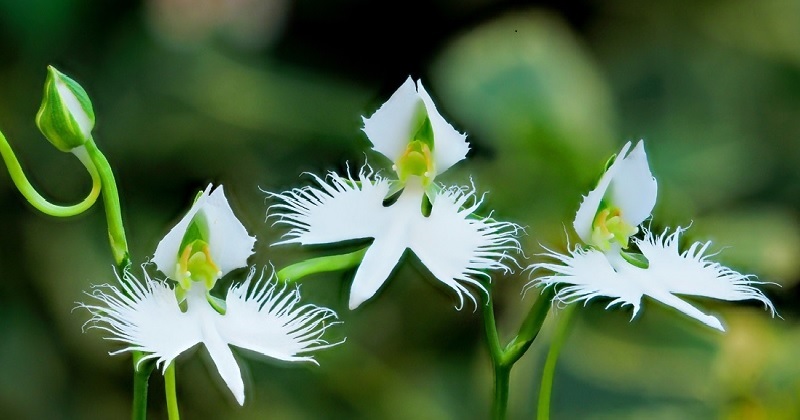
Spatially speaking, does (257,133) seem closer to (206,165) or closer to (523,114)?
(206,165)

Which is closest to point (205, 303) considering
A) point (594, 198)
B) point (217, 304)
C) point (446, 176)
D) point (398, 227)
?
point (217, 304)

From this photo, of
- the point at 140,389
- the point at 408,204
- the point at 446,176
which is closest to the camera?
the point at 140,389

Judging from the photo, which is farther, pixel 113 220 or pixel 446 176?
pixel 446 176

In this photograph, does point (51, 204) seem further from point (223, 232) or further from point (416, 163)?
point (416, 163)

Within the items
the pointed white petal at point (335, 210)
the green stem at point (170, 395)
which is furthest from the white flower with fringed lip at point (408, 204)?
the green stem at point (170, 395)

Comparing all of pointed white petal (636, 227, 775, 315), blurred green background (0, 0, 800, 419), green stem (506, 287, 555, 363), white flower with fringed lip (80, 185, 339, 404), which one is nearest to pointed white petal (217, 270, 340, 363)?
white flower with fringed lip (80, 185, 339, 404)
